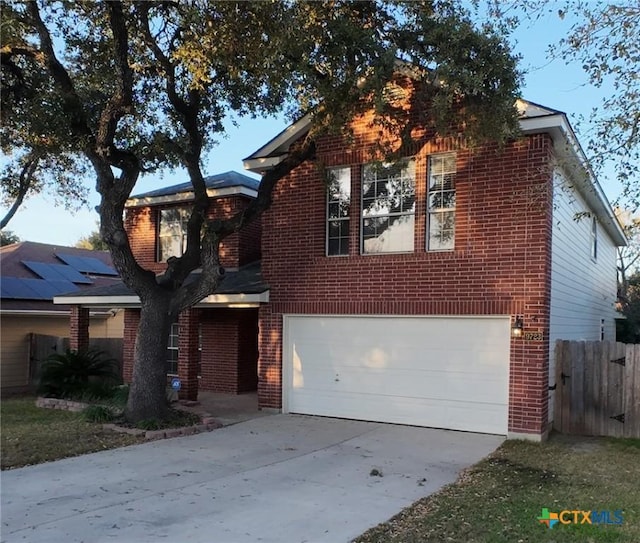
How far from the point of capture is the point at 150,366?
10.6 metres

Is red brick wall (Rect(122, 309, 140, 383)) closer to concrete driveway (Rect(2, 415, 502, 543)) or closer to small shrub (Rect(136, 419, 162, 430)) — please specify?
small shrub (Rect(136, 419, 162, 430))

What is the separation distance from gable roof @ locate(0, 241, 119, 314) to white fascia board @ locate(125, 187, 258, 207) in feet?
13.4

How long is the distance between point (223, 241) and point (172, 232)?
1872 millimetres

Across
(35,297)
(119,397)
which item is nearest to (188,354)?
(119,397)

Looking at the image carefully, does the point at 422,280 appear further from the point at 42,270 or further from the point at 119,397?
the point at 42,270

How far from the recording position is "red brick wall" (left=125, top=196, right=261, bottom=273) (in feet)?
51.9

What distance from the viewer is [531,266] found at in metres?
9.93

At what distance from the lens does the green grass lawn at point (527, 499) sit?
533cm

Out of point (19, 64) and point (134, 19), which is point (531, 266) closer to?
point (134, 19)

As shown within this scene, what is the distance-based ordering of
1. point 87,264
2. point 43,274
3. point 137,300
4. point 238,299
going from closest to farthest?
point 238,299 < point 137,300 < point 43,274 < point 87,264

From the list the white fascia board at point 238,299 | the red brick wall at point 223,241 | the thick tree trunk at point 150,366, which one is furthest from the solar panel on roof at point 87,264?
the thick tree trunk at point 150,366

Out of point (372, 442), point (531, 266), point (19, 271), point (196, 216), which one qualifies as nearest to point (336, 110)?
point (196, 216)

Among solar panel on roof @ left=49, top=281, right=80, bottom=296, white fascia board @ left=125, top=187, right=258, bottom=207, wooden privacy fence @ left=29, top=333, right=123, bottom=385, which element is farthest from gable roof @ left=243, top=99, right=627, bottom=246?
solar panel on roof @ left=49, top=281, right=80, bottom=296

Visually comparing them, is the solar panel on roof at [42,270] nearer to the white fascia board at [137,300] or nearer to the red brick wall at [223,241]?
the red brick wall at [223,241]
